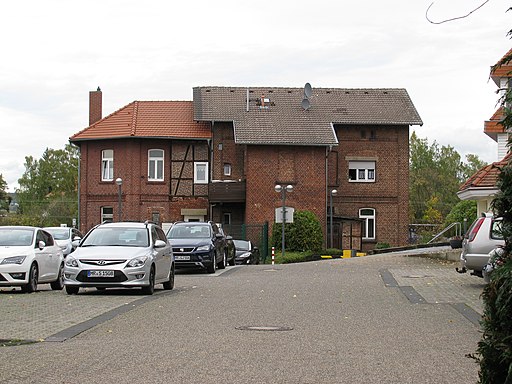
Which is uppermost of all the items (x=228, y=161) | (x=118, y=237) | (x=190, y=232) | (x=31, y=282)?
(x=228, y=161)

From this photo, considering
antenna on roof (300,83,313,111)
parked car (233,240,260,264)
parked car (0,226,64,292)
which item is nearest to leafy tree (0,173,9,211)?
antenna on roof (300,83,313,111)

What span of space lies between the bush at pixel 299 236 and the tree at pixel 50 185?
46099 mm

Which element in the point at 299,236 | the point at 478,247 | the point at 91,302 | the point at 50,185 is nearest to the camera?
the point at 91,302

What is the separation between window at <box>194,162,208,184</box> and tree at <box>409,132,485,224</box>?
102ft

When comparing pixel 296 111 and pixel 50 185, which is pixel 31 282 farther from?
pixel 50 185

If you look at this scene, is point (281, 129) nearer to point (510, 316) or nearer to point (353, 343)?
point (353, 343)

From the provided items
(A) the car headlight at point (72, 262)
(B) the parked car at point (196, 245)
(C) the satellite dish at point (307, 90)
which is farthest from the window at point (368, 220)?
(A) the car headlight at point (72, 262)

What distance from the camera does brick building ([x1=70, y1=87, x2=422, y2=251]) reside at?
58.2 meters

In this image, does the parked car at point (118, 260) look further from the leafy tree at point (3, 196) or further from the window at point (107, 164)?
the leafy tree at point (3, 196)

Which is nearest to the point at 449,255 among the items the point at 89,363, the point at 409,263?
the point at 409,263

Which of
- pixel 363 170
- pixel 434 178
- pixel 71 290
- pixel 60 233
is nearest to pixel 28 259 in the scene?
pixel 71 290

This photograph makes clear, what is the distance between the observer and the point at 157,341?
440 inches

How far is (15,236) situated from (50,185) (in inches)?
3375

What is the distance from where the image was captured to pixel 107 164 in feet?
195
